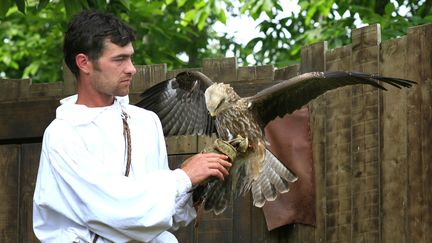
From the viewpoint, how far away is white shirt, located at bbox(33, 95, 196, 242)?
5.20 metres

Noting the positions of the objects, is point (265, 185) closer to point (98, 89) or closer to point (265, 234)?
point (265, 234)

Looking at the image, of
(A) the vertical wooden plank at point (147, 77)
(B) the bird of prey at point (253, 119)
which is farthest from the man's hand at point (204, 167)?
(A) the vertical wooden plank at point (147, 77)

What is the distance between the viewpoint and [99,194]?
17.1 feet

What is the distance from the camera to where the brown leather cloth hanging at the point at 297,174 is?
7309mm

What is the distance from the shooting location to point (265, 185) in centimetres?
741

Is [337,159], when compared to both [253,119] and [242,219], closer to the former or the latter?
[253,119]

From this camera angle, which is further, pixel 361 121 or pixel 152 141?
pixel 361 121

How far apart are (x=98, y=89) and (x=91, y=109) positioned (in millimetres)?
112

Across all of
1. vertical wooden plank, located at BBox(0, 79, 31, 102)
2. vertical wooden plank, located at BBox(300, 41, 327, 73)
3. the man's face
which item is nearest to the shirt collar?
the man's face

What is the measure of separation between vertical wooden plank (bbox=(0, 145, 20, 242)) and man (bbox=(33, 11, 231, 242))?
269 centimetres

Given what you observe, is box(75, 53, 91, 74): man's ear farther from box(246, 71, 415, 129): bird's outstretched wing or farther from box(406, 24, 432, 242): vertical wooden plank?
box(406, 24, 432, 242): vertical wooden plank

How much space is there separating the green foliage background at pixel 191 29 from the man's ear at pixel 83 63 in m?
2.88

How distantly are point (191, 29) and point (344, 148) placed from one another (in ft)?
20.6

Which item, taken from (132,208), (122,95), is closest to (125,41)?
(122,95)
